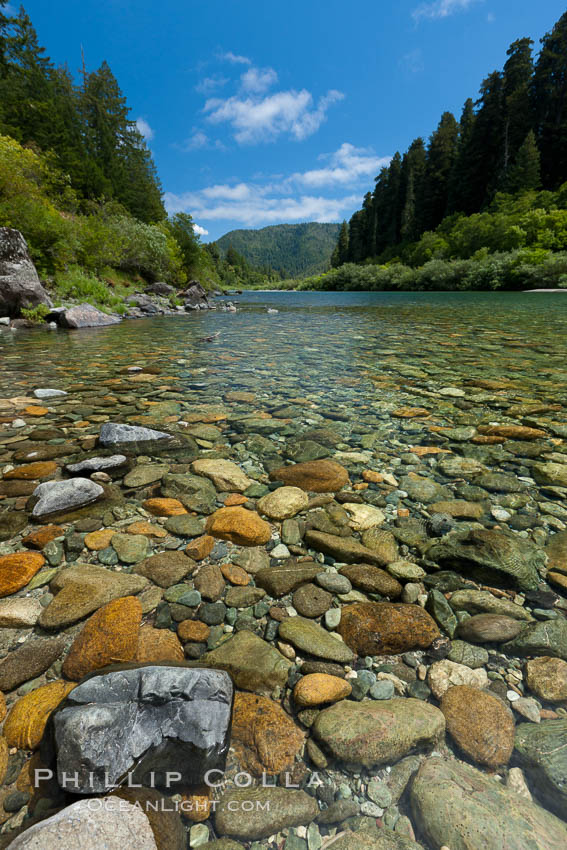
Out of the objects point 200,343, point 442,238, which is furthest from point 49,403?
point 442,238

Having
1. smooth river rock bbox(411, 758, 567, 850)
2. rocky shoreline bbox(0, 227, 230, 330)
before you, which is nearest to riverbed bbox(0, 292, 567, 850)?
smooth river rock bbox(411, 758, 567, 850)

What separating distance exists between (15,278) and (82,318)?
2.44 metres

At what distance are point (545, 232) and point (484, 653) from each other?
5063 centimetres

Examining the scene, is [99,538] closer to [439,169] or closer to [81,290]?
[81,290]

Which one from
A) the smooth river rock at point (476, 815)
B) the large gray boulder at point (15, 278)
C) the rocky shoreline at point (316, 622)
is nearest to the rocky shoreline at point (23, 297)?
the large gray boulder at point (15, 278)

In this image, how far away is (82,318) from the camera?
44.3ft

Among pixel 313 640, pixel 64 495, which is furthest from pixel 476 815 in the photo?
pixel 64 495

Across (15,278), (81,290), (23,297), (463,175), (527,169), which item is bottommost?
(23,297)

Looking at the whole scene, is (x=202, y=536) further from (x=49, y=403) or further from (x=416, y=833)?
(x=49, y=403)

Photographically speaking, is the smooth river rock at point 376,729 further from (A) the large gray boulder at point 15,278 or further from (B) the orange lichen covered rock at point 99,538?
(A) the large gray boulder at point 15,278

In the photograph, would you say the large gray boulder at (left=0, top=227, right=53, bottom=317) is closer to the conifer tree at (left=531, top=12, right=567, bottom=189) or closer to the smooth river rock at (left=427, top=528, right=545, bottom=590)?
the smooth river rock at (left=427, top=528, right=545, bottom=590)

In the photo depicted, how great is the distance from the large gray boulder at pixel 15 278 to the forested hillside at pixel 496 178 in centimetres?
3741

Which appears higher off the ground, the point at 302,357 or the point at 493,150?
the point at 493,150

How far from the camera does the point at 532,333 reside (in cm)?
1021
